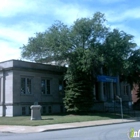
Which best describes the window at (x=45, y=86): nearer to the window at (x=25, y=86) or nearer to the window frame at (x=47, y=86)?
the window frame at (x=47, y=86)

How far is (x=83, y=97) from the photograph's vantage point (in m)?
33.9

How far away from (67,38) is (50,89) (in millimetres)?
8500

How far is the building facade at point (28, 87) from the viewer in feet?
111

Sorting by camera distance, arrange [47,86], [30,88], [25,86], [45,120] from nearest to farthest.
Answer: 1. [45,120]
2. [25,86]
3. [30,88]
4. [47,86]

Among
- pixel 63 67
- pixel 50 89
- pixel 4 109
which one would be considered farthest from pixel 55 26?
pixel 4 109

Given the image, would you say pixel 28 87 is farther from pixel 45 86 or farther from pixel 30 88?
pixel 45 86

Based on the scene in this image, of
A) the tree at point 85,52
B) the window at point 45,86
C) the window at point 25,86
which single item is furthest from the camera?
the window at point 45,86

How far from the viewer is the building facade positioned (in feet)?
111

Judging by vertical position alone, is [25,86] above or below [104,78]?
below

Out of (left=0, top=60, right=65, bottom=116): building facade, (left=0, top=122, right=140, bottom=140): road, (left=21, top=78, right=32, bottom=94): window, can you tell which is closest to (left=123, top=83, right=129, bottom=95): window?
(left=0, top=60, right=65, bottom=116): building facade

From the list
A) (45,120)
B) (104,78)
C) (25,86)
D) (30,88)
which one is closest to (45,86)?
(30,88)

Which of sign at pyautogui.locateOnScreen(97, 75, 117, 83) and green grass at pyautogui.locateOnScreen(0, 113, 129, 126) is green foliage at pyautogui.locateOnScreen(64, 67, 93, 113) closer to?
sign at pyautogui.locateOnScreen(97, 75, 117, 83)

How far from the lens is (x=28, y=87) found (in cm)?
3594

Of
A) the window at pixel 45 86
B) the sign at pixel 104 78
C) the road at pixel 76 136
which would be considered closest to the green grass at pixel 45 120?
the road at pixel 76 136
